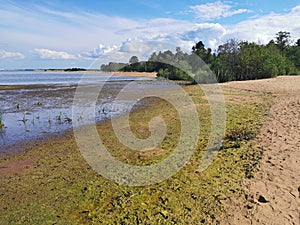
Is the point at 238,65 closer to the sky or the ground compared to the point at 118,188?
closer to the sky

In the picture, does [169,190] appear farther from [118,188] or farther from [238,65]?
→ [238,65]

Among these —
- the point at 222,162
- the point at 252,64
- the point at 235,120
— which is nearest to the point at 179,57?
→ the point at 252,64

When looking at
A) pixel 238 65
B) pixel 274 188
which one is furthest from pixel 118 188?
pixel 238 65

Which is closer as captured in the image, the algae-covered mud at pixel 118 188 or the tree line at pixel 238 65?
the algae-covered mud at pixel 118 188

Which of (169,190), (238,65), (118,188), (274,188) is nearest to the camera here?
(274,188)

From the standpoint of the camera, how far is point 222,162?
18.0ft

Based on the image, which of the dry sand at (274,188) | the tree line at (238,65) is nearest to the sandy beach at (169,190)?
the dry sand at (274,188)

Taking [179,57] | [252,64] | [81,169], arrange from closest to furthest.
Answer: [81,169] < [252,64] < [179,57]

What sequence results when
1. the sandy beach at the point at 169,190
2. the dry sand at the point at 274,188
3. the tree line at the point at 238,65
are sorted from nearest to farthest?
the dry sand at the point at 274,188
the sandy beach at the point at 169,190
the tree line at the point at 238,65

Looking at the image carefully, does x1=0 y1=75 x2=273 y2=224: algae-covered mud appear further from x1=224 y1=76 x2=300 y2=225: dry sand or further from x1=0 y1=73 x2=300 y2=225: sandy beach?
x1=224 y1=76 x2=300 y2=225: dry sand

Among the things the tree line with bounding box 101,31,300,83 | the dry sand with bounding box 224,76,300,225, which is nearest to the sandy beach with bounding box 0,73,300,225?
the dry sand with bounding box 224,76,300,225

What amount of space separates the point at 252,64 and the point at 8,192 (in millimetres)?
33526

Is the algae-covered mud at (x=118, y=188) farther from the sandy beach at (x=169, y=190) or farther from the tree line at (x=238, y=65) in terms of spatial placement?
the tree line at (x=238, y=65)

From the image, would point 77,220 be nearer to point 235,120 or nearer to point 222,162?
point 222,162
